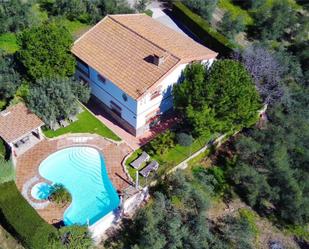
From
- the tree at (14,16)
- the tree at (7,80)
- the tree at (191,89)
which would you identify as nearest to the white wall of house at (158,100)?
the tree at (191,89)

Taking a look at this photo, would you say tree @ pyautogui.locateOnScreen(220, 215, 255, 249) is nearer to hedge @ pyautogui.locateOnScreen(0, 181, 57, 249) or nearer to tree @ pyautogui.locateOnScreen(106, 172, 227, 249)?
tree @ pyautogui.locateOnScreen(106, 172, 227, 249)

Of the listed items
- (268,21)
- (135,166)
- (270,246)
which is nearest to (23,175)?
(135,166)

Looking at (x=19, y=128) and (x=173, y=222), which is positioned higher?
(x=19, y=128)

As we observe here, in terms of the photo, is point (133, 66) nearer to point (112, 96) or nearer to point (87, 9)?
point (112, 96)

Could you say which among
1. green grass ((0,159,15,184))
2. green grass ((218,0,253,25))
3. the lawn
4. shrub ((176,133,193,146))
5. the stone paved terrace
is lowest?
the lawn

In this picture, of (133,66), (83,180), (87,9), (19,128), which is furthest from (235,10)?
(19,128)

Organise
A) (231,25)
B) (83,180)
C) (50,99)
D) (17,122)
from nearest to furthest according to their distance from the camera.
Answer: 1. (83,180)
2. (17,122)
3. (50,99)
4. (231,25)

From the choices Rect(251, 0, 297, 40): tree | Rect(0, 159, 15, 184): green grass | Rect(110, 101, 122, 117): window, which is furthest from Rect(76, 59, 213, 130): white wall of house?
Rect(251, 0, 297, 40): tree
